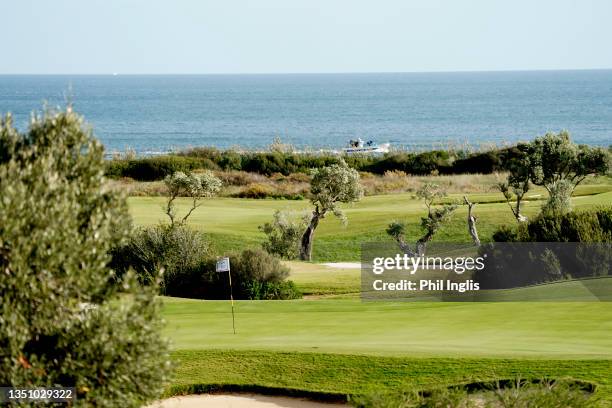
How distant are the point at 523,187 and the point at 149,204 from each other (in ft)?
52.7

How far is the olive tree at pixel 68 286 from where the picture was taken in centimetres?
800

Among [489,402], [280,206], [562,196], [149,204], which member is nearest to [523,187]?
[562,196]

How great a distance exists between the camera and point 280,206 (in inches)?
1684

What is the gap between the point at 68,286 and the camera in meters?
8.19

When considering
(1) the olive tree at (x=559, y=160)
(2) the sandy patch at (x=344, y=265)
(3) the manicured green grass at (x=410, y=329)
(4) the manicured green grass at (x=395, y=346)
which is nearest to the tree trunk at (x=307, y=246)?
(2) the sandy patch at (x=344, y=265)

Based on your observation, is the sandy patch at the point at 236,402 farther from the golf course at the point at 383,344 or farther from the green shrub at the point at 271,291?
the green shrub at the point at 271,291

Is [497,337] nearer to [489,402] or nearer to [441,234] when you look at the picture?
[489,402]

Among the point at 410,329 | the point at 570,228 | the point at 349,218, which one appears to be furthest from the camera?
the point at 349,218

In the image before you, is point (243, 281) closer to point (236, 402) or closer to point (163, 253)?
point (163, 253)

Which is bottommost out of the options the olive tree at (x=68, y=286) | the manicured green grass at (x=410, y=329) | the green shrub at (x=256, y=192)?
the green shrub at (x=256, y=192)

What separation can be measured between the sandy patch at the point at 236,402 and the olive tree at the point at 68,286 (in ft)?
12.2

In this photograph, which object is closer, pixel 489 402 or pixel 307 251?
pixel 489 402

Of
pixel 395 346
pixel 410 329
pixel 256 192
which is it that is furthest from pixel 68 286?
pixel 256 192

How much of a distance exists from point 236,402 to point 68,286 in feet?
15.9
